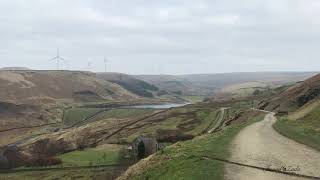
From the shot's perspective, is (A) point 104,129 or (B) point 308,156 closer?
(B) point 308,156

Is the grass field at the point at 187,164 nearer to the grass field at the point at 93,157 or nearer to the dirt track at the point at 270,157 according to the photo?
the dirt track at the point at 270,157

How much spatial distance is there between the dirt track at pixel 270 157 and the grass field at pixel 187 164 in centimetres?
88

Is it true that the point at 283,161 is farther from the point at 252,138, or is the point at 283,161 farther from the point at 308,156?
the point at 252,138

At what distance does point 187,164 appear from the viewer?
3709 centimetres

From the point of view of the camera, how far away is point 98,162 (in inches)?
4323

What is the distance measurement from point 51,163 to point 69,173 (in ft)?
58.5

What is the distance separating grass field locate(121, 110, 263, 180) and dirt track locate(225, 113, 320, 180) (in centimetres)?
88

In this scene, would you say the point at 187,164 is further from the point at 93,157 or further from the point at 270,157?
the point at 93,157

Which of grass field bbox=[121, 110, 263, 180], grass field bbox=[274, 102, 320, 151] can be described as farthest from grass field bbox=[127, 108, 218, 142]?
grass field bbox=[121, 110, 263, 180]

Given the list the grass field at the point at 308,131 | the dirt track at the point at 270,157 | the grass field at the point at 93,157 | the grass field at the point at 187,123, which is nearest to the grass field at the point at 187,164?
the dirt track at the point at 270,157

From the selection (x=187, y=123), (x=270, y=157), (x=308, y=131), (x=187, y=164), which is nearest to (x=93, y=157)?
(x=187, y=123)

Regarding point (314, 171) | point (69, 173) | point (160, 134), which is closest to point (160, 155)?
point (314, 171)

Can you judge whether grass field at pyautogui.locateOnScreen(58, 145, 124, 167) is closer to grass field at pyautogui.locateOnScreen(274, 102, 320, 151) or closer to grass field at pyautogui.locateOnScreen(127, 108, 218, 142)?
grass field at pyautogui.locateOnScreen(127, 108, 218, 142)

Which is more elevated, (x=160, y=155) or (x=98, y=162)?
(x=160, y=155)
